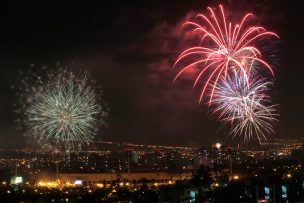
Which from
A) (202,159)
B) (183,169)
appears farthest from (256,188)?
(183,169)

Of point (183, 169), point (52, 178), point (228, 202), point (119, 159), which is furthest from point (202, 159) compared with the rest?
point (228, 202)

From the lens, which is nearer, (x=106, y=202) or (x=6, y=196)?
(x=106, y=202)

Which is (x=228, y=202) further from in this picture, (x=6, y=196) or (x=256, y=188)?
(x=6, y=196)

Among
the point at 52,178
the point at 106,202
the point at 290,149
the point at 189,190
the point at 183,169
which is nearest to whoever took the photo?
the point at 106,202

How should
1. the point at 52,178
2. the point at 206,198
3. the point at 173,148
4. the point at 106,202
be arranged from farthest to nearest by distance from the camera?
1. the point at 173,148
2. the point at 52,178
3. the point at 206,198
4. the point at 106,202

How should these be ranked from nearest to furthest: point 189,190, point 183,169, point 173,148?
→ point 189,190 < point 183,169 < point 173,148

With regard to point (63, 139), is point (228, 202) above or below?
below

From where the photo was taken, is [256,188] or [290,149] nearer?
[256,188]

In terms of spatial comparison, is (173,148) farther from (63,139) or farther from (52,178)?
(63,139)

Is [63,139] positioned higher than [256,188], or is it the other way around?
[63,139]
